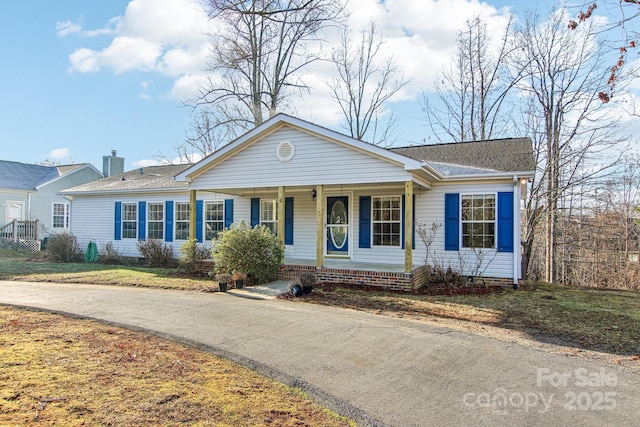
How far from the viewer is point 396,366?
4566 millimetres

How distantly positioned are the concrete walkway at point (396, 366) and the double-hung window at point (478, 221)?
216 inches

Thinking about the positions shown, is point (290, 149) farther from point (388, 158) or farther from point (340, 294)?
point (340, 294)

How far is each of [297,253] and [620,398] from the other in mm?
10763

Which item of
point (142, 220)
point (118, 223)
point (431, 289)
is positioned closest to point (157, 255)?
point (142, 220)

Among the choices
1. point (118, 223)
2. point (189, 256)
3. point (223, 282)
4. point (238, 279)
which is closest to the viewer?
point (223, 282)

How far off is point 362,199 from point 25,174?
23596 millimetres

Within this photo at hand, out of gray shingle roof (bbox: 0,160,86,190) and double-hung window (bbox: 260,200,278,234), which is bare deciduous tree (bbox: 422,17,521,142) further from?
gray shingle roof (bbox: 0,160,86,190)

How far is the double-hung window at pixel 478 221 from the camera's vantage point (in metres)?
11.2

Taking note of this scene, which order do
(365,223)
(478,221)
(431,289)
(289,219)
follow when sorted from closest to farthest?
(431,289)
(478,221)
(365,223)
(289,219)

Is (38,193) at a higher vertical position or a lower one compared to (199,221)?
higher

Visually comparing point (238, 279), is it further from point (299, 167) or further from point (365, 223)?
point (365, 223)

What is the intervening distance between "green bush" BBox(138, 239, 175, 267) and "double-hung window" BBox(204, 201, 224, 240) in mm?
1427

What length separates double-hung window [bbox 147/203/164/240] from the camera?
15.7 meters

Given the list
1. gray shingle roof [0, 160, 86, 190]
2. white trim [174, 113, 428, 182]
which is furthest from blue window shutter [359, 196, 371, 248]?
gray shingle roof [0, 160, 86, 190]
